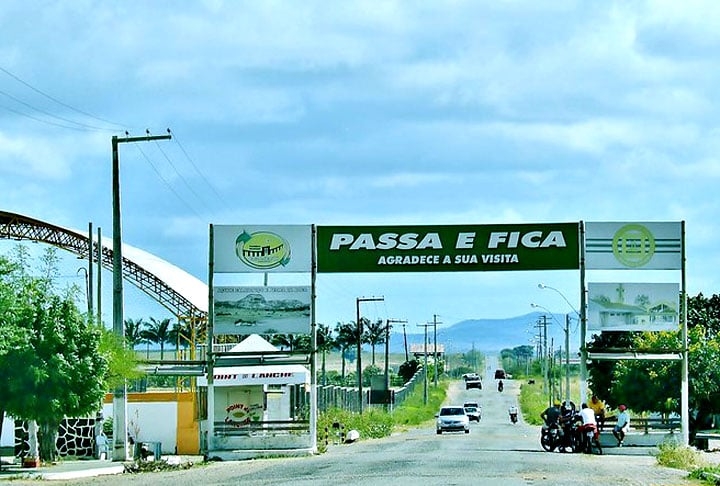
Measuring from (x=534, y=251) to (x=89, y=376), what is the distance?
13.9 meters

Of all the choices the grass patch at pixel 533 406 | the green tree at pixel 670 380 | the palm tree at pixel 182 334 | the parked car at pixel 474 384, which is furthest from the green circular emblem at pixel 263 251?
the parked car at pixel 474 384

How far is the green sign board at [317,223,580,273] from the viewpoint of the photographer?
38.6m

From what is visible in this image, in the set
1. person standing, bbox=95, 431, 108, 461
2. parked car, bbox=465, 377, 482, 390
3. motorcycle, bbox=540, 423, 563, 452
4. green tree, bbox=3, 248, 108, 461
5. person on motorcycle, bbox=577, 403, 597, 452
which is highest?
green tree, bbox=3, 248, 108, 461

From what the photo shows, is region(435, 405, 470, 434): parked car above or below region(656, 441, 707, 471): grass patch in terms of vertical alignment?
below

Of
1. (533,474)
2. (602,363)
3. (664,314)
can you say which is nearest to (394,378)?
(602,363)

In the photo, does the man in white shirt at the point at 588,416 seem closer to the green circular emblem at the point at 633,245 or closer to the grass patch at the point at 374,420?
the green circular emblem at the point at 633,245

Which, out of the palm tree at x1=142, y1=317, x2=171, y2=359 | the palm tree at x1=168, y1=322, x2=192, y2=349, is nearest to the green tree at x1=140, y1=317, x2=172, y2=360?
the palm tree at x1=142, y1=317, x2=171, y2=359

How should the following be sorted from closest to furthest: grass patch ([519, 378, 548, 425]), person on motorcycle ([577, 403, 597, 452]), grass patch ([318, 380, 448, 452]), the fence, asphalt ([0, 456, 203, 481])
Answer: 1. asphalt ([0, 456, 203, 481])
2. person on motorcycle ([577, 403, 597, 452])
3. grass patch ([318, 380, 448, 452])
4. the fence
5. grass patch ([519, 378, 548, 425])

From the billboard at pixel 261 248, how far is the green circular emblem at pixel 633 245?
31.2ft

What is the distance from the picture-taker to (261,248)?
38.4 meters

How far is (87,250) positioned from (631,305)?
115 ft

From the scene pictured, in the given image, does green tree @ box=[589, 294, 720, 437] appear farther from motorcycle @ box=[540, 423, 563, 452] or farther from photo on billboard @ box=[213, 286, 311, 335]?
photo on billboard @ box=[213, 286, 311, 335]

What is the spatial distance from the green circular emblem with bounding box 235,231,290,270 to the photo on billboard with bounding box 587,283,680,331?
953 cm

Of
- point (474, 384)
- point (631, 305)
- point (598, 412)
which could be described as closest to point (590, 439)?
point (598, 412)
